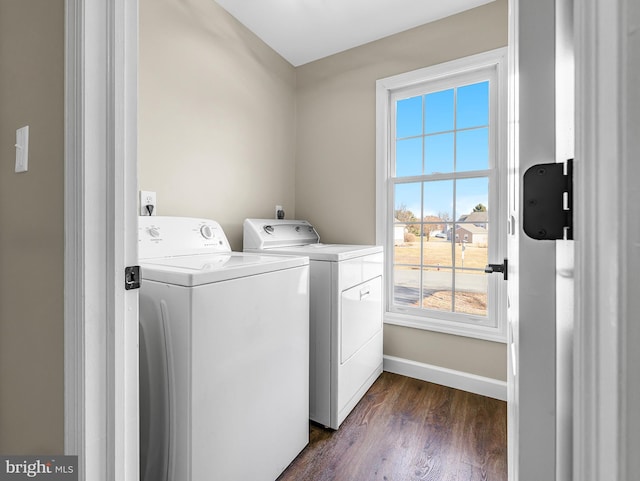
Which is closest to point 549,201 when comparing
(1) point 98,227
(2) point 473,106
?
(1) point 98,227

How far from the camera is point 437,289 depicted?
2369mm

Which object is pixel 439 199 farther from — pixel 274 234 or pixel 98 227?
pixel 98 227

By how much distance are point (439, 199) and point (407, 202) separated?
0.24 metres

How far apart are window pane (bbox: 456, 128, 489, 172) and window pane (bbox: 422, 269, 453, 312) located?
0.78 m

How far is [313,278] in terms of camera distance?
1.77 metres

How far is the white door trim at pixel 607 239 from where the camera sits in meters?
0.23

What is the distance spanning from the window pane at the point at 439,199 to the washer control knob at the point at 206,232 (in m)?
1.57

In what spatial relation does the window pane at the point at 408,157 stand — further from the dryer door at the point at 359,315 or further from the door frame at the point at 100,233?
the door frame at the point at 100,233

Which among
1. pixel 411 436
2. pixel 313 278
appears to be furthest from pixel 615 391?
pixel 411 436

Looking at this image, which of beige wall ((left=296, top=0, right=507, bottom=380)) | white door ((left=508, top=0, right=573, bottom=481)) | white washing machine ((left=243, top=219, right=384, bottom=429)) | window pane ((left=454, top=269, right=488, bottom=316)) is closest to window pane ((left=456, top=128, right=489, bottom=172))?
beige wall ((left=296, top=0, right=507, bottom=380))
